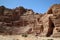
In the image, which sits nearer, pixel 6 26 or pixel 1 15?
pixel 6 26

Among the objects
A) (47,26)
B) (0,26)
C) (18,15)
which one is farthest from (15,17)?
(47,26)

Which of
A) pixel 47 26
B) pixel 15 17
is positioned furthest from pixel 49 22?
pixel 15 17

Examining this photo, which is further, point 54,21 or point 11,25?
point 11,25

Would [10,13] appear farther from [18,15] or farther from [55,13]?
[55,13]

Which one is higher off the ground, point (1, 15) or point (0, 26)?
point (1, 15)

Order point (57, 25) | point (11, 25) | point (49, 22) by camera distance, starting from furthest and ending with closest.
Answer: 1. point (11, 25)
2. point (49, 22)
3. point (57, 25)

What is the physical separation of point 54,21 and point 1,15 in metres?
62.1

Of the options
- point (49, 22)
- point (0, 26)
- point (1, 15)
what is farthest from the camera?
Answer: point (1, 15)

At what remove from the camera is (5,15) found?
85688 mm

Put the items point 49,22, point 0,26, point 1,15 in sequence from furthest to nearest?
point 1,15 < point 0,26 < point 49,22

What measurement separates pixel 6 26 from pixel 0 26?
3410 mm

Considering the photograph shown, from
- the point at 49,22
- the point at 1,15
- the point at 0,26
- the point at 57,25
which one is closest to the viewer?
the point at 57,25

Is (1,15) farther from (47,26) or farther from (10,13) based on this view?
(47,26)

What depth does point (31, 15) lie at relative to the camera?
272 feet
